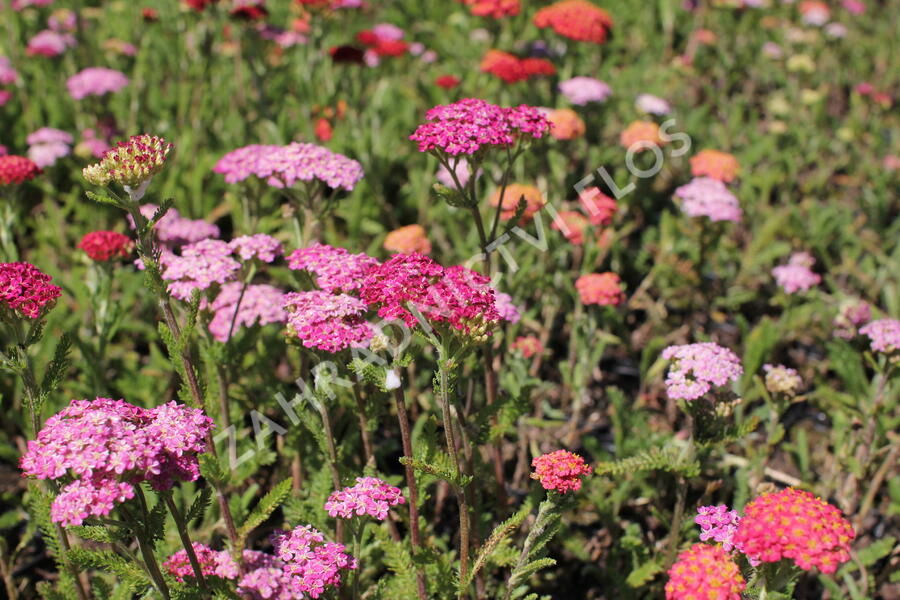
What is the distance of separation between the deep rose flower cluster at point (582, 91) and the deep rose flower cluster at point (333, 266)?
103 inches

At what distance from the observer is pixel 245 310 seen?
277 cm

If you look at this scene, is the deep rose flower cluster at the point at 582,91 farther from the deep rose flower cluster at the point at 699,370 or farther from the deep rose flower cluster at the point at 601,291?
the deep rose flower cluster at the point at 699,370

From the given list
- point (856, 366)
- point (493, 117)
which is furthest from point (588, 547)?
point (493, 117)

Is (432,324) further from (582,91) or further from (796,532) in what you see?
(582,91)

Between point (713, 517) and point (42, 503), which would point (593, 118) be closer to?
point (713, 517)

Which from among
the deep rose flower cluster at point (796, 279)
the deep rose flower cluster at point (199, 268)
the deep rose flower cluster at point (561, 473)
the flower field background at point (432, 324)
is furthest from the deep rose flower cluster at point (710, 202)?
the deep rose flower cluster at point (199, 268)

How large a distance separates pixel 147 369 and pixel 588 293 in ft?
6.28

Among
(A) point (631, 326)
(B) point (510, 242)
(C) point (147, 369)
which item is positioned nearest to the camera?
(C) point (147, 369)

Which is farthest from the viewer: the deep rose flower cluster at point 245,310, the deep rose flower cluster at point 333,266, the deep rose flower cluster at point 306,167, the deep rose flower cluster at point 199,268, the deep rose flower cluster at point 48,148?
the deep rose flower cluster at point 48,148

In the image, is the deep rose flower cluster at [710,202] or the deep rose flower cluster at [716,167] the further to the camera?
the deep rose flower cluster at [716,167]

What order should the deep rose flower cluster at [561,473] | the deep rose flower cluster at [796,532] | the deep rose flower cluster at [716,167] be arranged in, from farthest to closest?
1. the deep rose flower cluster at [716,167]
2. the deep rose flower cluster at [561,473]
3. the deep rose flower cluster at [796,532]

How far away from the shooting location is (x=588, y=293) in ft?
10.3

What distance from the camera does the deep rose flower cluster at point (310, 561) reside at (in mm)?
1901

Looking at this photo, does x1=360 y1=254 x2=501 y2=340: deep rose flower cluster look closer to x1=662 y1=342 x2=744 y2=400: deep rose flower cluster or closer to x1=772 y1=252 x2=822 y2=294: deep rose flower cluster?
x1=662 y1=342 x2=744 y2=400: deep rose flower cluster
